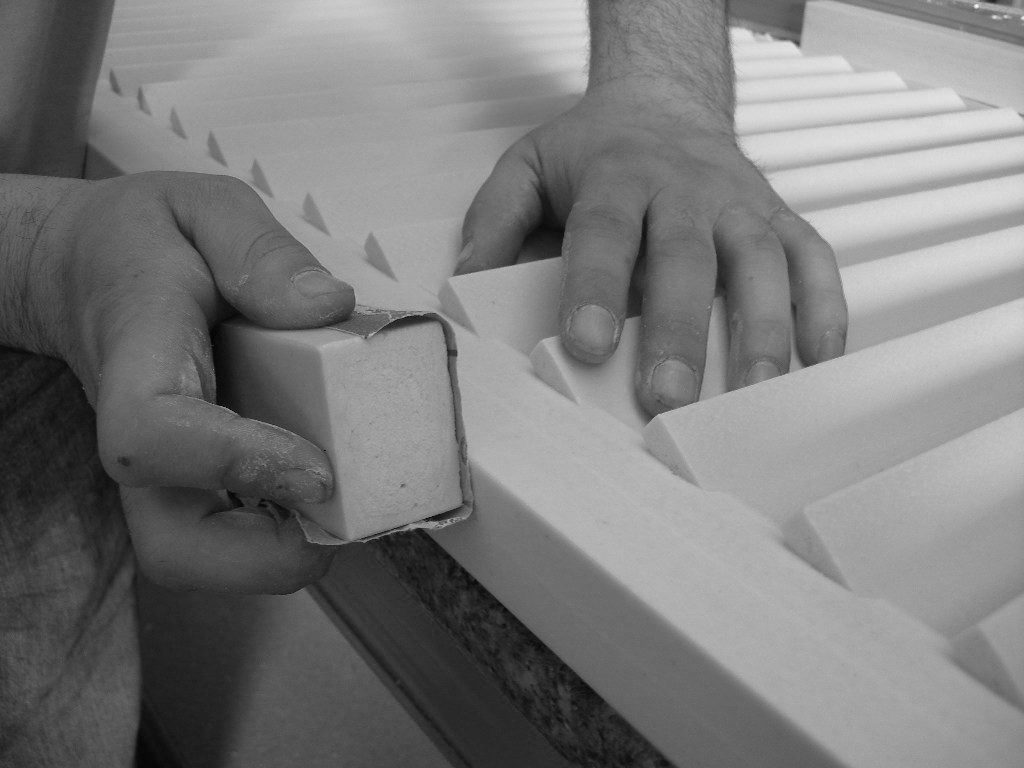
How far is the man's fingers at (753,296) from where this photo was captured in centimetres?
81

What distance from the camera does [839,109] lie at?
1595 millimetres

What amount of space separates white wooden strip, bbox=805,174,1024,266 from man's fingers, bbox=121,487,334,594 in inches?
28.6

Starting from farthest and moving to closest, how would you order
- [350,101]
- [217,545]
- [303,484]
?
1. [350,101]
2. [217,545]
3. [303,484]

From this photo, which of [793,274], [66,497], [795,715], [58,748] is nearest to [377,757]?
[58,748]

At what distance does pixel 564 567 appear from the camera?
60 cm

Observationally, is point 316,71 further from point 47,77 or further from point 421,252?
A: point 421,252

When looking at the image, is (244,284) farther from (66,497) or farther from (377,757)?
(377,757)

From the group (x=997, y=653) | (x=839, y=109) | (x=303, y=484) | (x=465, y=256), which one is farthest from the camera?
(x=839, y=109)

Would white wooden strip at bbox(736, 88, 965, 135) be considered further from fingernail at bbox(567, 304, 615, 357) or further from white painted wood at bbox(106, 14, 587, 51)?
fingernail at bbox(567, 304, 615, 357)

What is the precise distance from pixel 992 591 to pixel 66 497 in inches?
47.8

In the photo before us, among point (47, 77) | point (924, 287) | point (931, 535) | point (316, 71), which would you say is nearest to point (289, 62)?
point (316, 71)

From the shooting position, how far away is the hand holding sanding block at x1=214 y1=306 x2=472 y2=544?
0.61 m

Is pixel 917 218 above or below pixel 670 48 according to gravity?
below

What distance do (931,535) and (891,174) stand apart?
823mm
